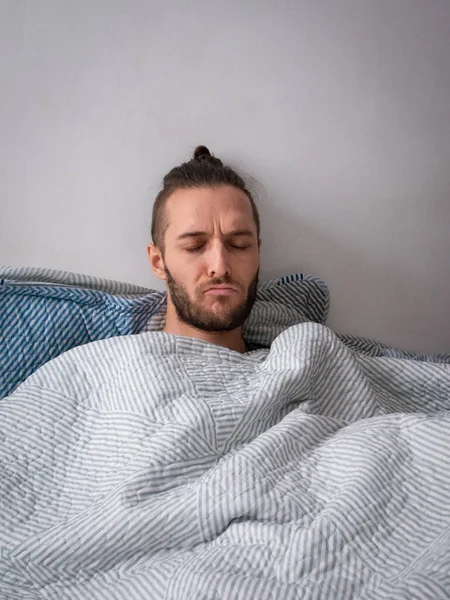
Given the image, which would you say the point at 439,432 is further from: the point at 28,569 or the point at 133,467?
the point at 28,569

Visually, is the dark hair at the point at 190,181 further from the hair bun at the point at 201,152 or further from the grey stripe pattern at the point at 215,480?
the grey stripe pattern at the point at 215,480

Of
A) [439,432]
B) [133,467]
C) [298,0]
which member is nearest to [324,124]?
[298,0]

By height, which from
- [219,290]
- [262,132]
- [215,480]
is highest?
[262,132]

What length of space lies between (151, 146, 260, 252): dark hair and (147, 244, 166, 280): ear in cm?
1

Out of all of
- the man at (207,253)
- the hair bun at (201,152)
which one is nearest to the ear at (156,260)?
the man at (207,253)

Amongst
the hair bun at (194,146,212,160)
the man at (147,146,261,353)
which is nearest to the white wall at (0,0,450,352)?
the hair bun at (194,146,212,160)

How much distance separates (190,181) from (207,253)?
0.20 meters

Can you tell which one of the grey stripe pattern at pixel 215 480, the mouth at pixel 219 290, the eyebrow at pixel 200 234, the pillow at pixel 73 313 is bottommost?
the grey stripe pattern at pixel 215 480

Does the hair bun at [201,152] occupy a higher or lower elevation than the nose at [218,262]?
higher

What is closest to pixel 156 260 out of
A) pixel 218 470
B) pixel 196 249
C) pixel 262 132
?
pixel 196 249

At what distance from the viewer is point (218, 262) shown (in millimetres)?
1023

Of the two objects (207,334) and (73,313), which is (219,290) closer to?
(207,334)

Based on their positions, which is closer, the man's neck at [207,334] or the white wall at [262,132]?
the man's neck at [207,334]

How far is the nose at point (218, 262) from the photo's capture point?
102cm
